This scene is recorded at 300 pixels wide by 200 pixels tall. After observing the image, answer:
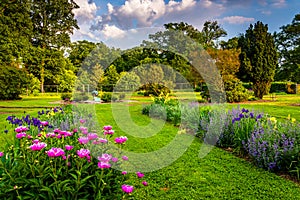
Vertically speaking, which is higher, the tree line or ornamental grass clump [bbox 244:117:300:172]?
the tree line

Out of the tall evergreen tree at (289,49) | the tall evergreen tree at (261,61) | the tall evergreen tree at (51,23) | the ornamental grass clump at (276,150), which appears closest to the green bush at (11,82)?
the tall evergreen tree at (51,23)

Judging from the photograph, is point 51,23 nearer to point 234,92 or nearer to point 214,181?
point 234,92

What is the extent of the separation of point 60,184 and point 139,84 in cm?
1561

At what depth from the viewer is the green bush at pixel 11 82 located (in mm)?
17891

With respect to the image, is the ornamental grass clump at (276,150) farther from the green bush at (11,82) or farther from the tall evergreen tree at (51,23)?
the tall evergreen tree at (51,23)

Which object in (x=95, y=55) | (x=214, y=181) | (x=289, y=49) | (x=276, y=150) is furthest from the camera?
(x=289, y=49)

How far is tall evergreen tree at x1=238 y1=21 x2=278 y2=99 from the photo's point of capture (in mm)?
17250

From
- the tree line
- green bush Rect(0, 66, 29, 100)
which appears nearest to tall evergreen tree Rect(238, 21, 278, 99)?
the tree line

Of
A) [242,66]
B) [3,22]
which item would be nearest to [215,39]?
[242,66]

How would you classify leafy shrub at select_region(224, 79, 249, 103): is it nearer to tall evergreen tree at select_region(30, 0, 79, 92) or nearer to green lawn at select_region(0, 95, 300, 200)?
green lawn at select_region(0, 95, 300, 200)

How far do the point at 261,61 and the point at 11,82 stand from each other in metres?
18.0

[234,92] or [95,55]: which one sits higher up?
[95,55]

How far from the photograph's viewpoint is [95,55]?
10.4m

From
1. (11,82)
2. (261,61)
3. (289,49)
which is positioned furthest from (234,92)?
(289,49)
